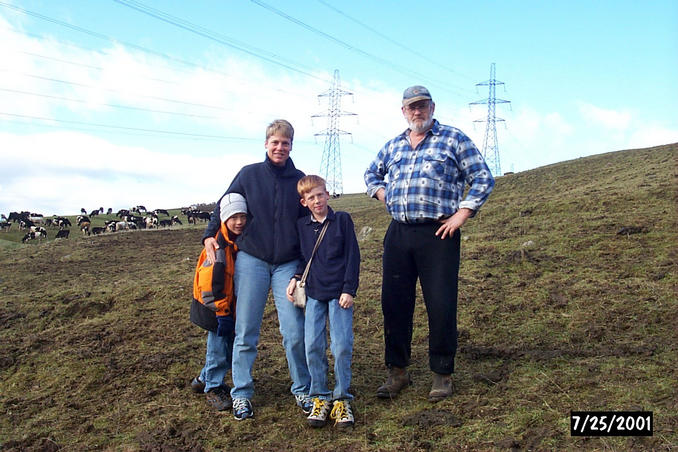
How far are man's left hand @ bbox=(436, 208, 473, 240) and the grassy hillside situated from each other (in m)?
1.34

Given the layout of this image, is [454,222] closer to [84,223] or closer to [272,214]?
[272,214]

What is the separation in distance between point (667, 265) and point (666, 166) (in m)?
11.0

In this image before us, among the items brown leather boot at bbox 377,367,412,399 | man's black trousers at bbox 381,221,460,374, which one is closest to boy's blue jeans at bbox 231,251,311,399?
brown leather boot at bbox 377,367,412,399

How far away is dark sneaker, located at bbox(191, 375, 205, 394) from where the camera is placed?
5.07m

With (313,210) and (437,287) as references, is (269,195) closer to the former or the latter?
(313,210)

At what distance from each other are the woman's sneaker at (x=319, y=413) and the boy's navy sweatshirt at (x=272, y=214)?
1.12 m

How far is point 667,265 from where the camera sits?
807cm

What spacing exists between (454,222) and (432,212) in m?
0.20

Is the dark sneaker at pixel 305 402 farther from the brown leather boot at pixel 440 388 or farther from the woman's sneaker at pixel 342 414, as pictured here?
the brown leather boot at pixel 440 388

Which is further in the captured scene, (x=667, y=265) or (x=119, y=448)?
(x=667, y=265)

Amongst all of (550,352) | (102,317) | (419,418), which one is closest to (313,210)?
(419,418)

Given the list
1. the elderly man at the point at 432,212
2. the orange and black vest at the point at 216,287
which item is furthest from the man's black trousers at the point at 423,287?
the orange and black vest at the point at 216,287

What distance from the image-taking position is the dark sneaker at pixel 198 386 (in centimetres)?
507

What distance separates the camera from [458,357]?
5.67 meters
